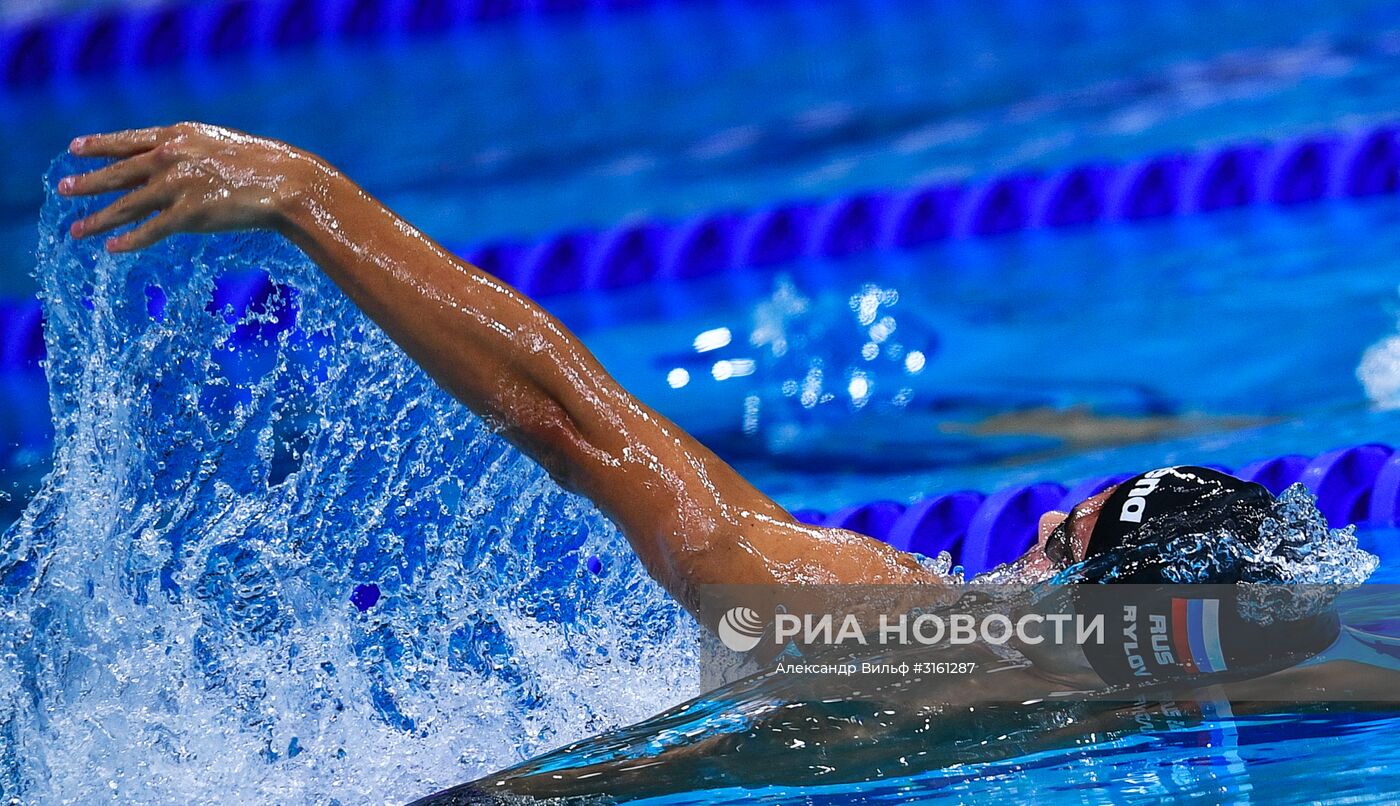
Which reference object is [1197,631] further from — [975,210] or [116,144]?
[975,210]

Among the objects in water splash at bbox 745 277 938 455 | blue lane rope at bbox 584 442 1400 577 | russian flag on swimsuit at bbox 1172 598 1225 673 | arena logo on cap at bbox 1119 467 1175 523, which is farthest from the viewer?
water splash at bbox 745 277 938 455

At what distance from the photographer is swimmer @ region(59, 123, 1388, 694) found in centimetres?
196

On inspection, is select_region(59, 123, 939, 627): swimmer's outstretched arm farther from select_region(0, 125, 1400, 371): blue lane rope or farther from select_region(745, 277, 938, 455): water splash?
select_region(0, 125, 1400, 371): blue lane rope

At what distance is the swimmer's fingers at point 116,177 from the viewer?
1.95m

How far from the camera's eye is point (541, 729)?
85.6 inches

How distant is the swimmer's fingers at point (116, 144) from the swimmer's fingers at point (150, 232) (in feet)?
0.31

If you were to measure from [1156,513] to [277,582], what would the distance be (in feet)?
4.10

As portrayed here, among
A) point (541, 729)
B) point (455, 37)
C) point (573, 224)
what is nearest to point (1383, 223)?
point (573, 224)

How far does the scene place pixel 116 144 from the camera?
1.97 metres

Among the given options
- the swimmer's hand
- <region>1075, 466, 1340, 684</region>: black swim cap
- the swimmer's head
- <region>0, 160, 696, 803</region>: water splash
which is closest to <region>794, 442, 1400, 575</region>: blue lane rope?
<region>0, 160, 696, 803</region>: water splash

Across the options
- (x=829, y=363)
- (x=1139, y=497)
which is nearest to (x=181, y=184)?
(x=1139, y=497)

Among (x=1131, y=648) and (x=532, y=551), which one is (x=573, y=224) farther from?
(x=1131, y=648)

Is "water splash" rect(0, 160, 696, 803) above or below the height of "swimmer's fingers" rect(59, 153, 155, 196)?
below

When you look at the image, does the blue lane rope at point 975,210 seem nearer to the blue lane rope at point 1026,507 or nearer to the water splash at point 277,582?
the blue lane rope at point 1026,507
